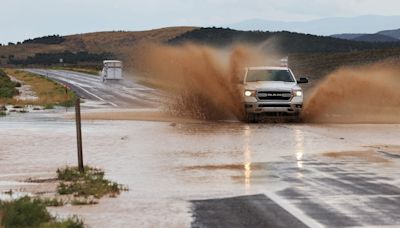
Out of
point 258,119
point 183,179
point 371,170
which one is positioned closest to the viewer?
point 183,179

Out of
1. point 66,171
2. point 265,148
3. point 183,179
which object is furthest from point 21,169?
point 265,148

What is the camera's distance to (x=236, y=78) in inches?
1040

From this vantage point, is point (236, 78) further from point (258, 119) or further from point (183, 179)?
point (183, 179)

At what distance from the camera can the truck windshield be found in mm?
24906

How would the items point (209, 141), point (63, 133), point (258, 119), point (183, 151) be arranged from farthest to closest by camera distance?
point (258, 119) < point (63, 133) < point (209, 141) < point (183, 151)

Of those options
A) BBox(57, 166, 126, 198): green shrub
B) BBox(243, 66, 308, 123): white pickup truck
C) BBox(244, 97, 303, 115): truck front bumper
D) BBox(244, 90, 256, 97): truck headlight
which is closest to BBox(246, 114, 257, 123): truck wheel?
BBox(243, 66, 308, 123): white pickup truck

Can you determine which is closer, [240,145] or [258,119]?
[240,145]

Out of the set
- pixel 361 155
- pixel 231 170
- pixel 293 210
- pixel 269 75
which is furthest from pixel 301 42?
pixel 293 210

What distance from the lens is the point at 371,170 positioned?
12.6m

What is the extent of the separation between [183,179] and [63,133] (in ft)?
32.1

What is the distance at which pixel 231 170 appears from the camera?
12.8 metres

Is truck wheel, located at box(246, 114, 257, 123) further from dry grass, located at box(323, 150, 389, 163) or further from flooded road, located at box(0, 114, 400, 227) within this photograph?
dry grass, located at box(323, 150, 389, 163)

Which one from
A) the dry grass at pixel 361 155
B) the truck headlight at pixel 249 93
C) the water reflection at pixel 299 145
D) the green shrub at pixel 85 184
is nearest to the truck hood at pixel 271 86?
the truck headlight at pixel 249 93

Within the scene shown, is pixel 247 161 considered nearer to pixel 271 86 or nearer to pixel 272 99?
pixel 272 99
